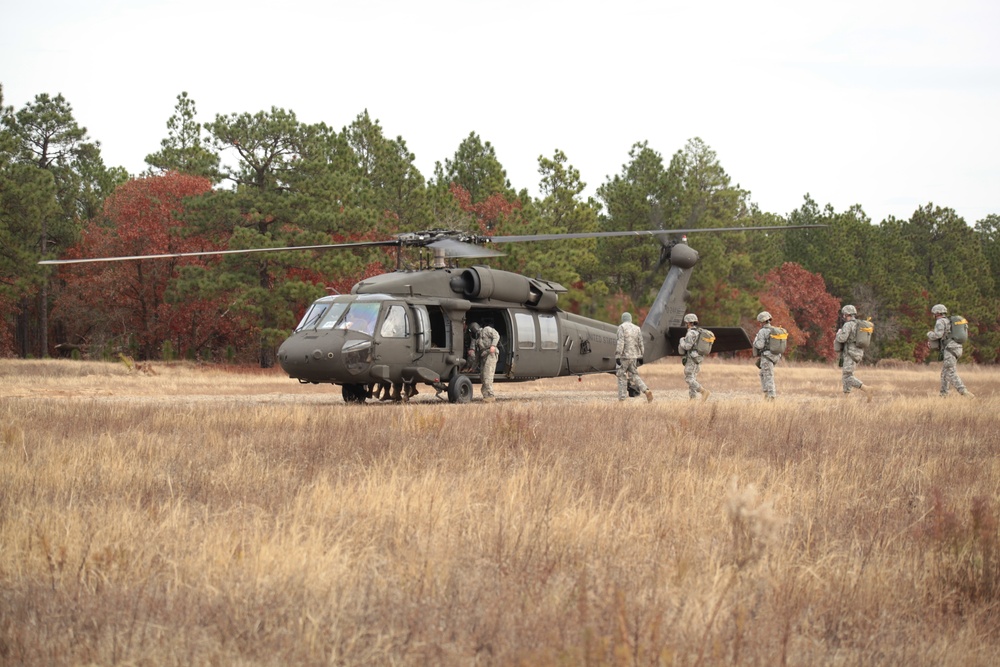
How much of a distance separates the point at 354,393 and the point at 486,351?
2600 millimetres

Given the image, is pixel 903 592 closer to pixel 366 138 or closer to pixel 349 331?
pixel 349 331

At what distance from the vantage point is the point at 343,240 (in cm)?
3416

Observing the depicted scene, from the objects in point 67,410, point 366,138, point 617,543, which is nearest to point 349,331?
point 67,410

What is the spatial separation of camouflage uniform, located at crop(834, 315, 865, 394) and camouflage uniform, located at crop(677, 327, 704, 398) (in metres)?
Answer: 2.90

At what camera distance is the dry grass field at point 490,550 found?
4.18 metres

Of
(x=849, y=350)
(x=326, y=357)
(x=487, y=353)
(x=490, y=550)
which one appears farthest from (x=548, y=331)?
(x=490, y=550)

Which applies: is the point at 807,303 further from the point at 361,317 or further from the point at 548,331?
the point at 361,317

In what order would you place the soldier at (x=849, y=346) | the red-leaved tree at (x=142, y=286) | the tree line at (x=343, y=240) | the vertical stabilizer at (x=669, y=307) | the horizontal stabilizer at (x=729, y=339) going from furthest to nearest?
the red-leaved tree at (x=142, y=286) < the tree line at (x=343, y=240) < the vertical stabilizer at (x=669, y=307) < the horizontal stabilizer at (x=729, y=339) < the soldier at (x=849, y=346)

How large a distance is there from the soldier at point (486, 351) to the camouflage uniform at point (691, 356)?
3.75 m

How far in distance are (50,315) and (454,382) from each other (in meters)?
39.3

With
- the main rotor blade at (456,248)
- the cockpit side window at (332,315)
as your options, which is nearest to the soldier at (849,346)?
the main rotor blade at (456,248)

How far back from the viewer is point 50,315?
50281 millimetres

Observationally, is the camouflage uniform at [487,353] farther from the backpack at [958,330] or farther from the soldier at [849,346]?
the backpack at [958,330]

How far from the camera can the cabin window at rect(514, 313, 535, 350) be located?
1930 cm
